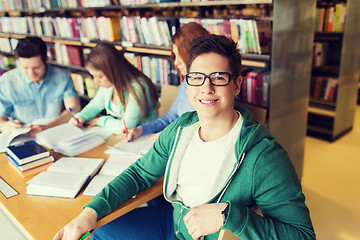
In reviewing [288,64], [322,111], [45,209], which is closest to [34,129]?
[45,209]

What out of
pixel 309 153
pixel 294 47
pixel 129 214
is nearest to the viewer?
pixel 129 214

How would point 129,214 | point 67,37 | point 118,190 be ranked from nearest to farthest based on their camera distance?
point 118,190 < point 129,214 < point 67,37

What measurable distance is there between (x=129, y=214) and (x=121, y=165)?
226 millimetres

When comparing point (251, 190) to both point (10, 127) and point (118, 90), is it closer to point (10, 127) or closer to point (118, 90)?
point (118, 90)

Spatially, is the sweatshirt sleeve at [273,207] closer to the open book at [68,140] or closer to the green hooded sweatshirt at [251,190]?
the green hooded sweatshirt at [251,190]

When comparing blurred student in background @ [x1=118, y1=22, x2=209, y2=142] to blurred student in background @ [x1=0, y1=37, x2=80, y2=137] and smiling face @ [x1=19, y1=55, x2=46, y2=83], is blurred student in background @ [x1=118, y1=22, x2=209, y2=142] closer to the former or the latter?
blurred student in background @ [x1=0, y1=37, x2=80, y2=137]

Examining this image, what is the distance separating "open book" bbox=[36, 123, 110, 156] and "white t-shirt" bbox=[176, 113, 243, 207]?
0.73 m

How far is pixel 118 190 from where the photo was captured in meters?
1.21

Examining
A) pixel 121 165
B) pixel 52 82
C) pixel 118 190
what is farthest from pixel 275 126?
pixel 52 82

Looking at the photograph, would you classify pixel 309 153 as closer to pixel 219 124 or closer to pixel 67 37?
pixel 219 124

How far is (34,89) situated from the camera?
2389mm

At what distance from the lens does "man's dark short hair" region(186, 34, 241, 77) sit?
1.03m

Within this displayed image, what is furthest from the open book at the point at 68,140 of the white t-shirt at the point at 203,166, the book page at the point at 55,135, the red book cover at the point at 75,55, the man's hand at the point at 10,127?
the red book cover at the point at 75,55

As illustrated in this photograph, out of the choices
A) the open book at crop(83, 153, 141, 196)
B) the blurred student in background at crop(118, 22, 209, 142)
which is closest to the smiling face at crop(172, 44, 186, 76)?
the blurred student in background at crop(118, 22, 209, 142)
